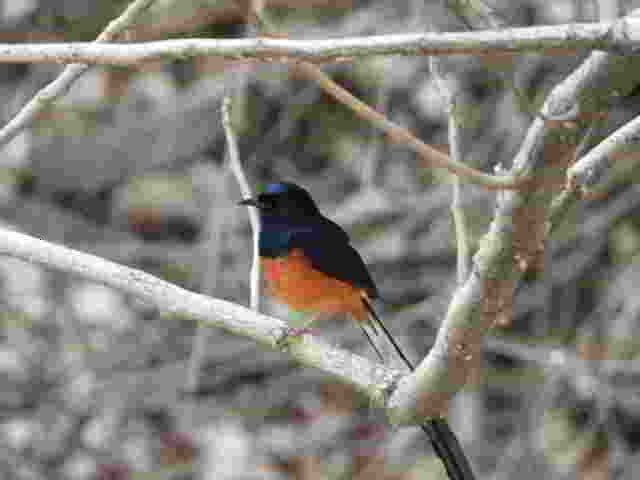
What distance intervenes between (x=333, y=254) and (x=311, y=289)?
0.14m

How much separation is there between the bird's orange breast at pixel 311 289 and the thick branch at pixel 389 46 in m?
1.91

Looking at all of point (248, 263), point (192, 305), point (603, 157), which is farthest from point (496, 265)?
point (248, 263)

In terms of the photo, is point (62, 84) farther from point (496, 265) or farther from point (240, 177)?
point (496, 265)

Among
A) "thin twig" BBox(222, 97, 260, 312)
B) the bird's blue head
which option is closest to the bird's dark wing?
the bird's blue head

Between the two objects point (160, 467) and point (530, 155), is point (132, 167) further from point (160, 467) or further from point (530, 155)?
point (530, 155)

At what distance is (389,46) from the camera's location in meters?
2.02

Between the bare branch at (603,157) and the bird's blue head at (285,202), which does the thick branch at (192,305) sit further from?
the bird's blue head at (285,202)

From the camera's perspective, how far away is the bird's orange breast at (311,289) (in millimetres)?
4145

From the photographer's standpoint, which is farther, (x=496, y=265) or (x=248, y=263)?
(x=248, y=263)

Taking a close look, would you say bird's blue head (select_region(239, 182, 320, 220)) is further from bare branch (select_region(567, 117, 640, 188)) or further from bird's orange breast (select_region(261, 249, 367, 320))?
bare branch (select_region(567, 117, 640, 188))

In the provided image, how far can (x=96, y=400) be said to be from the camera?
6426mm

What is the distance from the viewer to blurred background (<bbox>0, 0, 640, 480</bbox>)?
6.38 meters

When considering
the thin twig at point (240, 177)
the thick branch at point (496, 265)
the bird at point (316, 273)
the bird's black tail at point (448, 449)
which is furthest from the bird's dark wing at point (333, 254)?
the thick branch at point (496, 265)

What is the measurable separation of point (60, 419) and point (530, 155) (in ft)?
17.3
